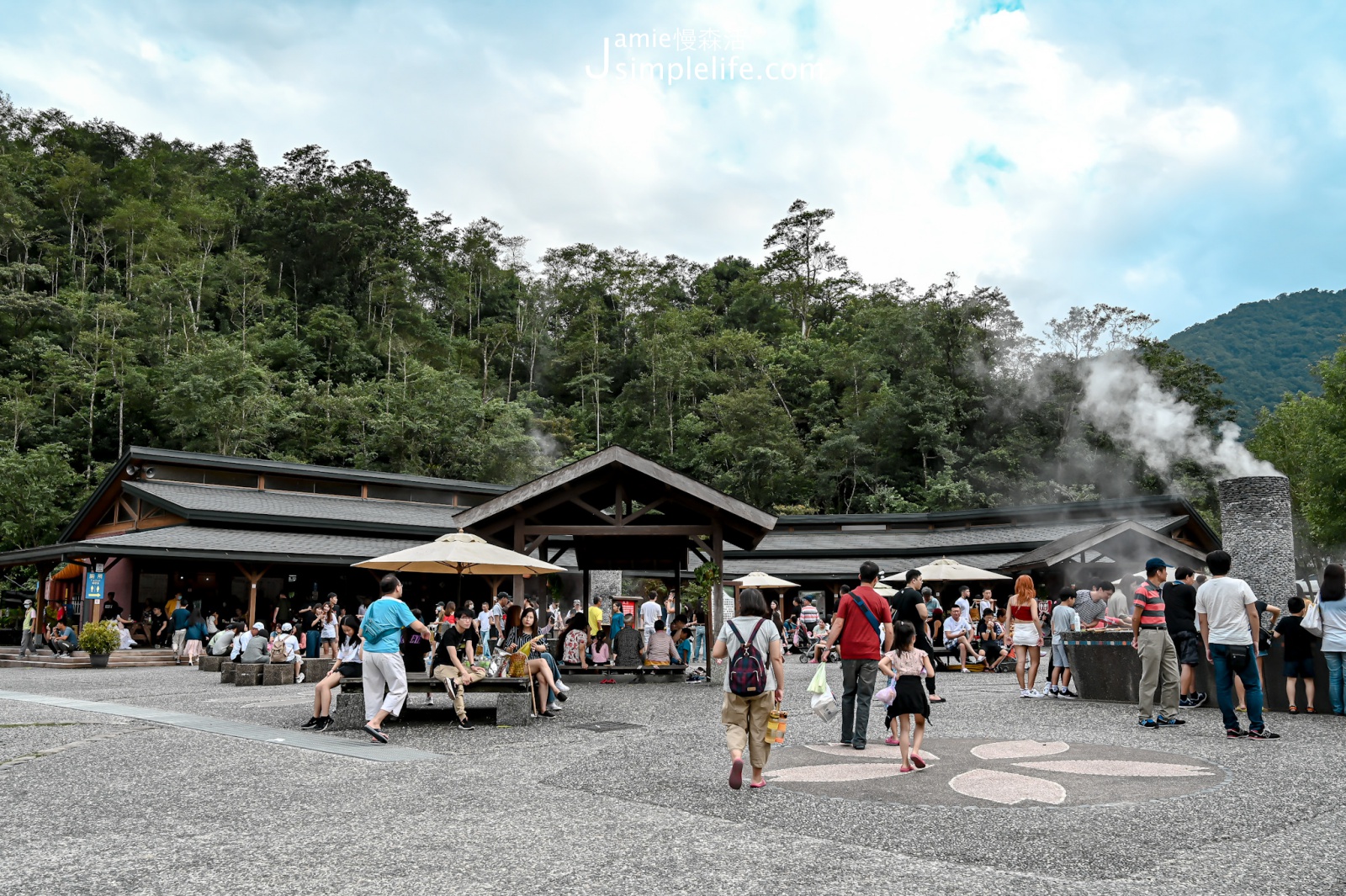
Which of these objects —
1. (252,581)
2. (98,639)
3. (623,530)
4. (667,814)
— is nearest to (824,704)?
(667,814)

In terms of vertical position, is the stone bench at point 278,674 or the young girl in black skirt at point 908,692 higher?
the young girl in black skirt at point 908,692

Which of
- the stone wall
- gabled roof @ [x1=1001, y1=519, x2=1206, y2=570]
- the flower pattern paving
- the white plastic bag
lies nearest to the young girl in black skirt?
the flower pattern paving

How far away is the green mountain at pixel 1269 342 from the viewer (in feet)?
252

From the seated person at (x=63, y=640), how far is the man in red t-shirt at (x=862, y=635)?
64.0ft

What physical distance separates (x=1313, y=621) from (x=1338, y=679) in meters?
0.60

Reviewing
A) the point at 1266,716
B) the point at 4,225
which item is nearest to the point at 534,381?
the point at 4,225

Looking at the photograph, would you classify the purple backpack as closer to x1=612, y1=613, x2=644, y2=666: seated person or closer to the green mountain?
x1=612, y1=613, x2=644, y2=666: seated person

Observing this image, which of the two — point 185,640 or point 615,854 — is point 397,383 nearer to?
point 185,640

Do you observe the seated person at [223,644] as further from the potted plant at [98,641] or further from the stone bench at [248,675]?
the stone bench at [248,675]

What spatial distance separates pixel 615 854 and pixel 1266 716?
8.28 metres

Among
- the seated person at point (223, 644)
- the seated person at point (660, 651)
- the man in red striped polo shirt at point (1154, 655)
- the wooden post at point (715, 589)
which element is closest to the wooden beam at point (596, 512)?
the wooden post at point (715, 589)

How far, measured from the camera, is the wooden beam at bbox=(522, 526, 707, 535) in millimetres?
15539

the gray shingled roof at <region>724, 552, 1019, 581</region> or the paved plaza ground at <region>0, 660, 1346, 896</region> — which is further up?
the gray shingled roof at <region>724, 552, 1019, 581</region>

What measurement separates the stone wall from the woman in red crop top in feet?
9.40
